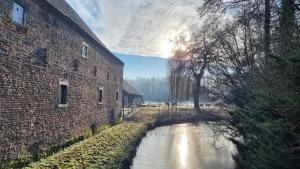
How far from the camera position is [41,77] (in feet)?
35.8

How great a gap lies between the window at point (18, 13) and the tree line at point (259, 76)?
638 cm

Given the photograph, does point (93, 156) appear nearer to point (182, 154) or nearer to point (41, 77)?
point (41, 77)

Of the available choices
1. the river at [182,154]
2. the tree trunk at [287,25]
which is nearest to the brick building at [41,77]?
the river at [182,154]

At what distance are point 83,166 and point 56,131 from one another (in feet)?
13.6

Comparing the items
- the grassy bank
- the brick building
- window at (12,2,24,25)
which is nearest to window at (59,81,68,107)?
the brick building

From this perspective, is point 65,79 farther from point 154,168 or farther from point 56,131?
point 154,168

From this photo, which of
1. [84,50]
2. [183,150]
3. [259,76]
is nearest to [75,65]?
[84,50]

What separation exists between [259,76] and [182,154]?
906cm

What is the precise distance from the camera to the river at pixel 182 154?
42.0 feet

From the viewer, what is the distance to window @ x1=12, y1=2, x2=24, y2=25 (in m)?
9.04

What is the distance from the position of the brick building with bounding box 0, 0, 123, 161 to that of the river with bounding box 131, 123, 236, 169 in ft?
13.1

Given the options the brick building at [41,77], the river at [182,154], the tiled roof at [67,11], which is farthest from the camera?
→ the tiled roof at [67,11]

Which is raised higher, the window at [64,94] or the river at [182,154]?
the window at [64,94]

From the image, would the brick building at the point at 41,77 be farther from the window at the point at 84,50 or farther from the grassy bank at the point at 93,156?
the grassy bank at the point at 93,156
